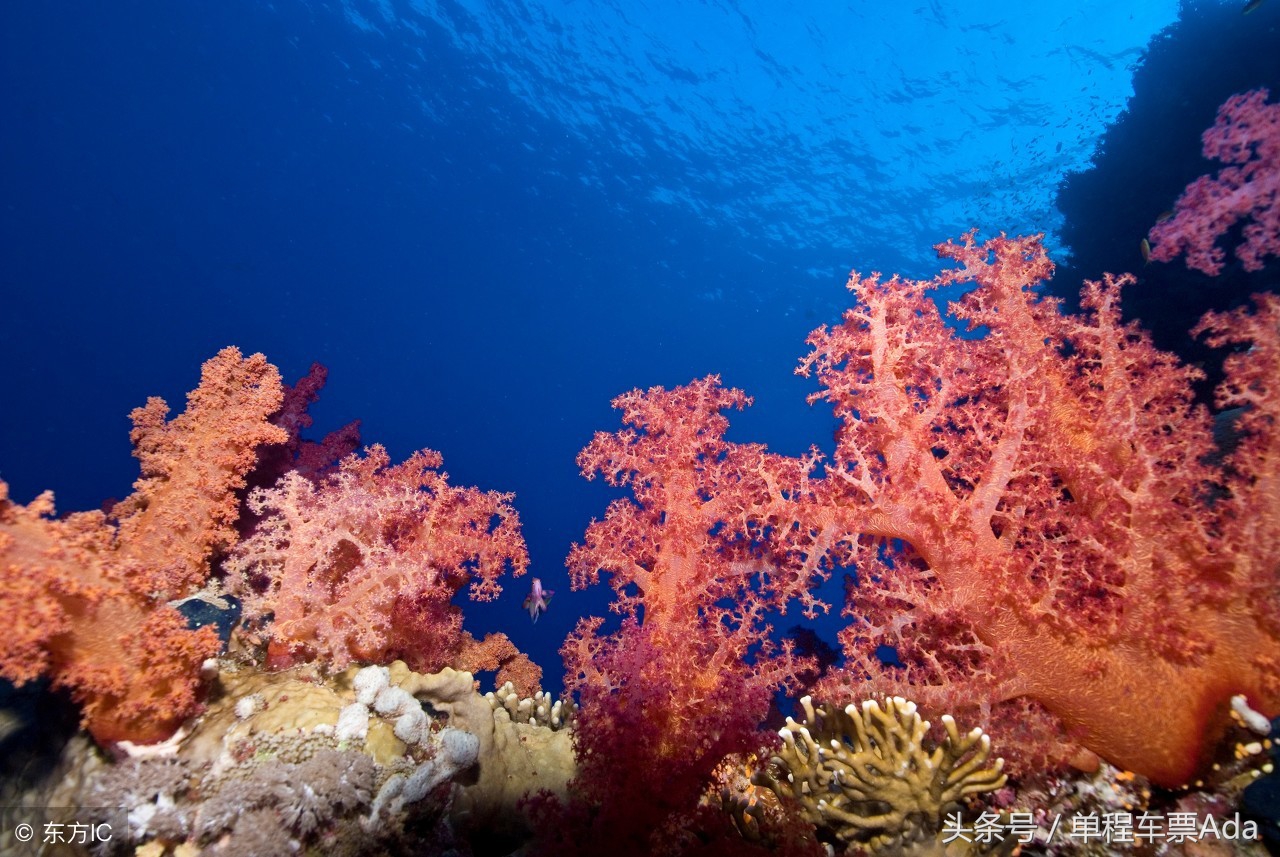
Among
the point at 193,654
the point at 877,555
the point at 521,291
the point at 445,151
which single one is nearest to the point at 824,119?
the point at 445,151

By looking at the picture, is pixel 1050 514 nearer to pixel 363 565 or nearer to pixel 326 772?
pixel 326 772

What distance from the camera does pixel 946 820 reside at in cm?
348

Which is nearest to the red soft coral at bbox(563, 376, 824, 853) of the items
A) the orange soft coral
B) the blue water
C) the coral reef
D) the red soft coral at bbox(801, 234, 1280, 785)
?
the red soft coral at bbox(801, 234, 1280, 785)

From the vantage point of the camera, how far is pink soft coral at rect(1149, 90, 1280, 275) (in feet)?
15.7

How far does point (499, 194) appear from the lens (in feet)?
189

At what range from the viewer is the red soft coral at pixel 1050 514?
3.40 metres

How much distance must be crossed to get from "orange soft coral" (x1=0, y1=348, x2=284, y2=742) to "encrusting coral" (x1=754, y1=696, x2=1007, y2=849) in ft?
13.3

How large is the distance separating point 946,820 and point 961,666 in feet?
3.47

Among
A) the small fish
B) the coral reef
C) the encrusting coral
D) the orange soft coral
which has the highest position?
the small fish

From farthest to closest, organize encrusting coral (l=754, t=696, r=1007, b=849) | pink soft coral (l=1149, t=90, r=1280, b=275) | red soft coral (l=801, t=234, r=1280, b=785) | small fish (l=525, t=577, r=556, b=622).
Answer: small fish (l=525, t=577, r=556, b=622) → pink soft coral (l=1149, t=90, r=1280, b=275) → red soft coral (l=801, t=234, r=1280, b=785) → encrusting coral (l=754, t=696, r=1007, b=849)

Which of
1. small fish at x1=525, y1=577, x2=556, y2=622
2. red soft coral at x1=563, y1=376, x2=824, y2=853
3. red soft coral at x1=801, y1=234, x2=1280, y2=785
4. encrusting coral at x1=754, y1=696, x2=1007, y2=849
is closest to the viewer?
encrusting coral at x1=754, y1=696, x2=1007, y2=849

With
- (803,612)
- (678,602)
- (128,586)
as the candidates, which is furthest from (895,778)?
(128,586)

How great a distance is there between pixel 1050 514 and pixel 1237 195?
3.70m

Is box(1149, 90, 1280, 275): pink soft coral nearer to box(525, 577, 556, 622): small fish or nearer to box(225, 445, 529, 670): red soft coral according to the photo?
box(225, 445, 529, 670): red soft coral
